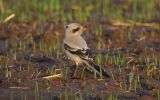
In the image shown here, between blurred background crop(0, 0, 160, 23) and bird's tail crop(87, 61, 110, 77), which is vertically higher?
bird's tail crop(87, 61, 110, 77)

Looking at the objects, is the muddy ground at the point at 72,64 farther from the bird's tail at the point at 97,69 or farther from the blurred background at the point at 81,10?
the blurred background at the point at 81,10

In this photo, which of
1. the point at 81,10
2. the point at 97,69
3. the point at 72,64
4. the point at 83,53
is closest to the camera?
the point at 97,69

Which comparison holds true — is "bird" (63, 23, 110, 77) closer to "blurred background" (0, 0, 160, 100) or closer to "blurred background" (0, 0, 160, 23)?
"blurred background" (0, 0, 160, 100)

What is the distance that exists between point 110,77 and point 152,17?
6.63m

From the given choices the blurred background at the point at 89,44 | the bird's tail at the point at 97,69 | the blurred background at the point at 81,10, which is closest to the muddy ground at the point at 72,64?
the blurred background at the point at 89,44

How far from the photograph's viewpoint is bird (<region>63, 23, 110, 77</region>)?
1124cm

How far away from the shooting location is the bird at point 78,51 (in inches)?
443

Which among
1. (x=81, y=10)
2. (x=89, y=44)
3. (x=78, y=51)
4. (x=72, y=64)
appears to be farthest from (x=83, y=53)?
(x=81, y=10)

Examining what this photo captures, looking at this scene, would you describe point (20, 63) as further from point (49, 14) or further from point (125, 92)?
point (49, 14)

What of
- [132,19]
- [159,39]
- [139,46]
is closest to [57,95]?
[139,46]

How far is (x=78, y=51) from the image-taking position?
1138 centimetres

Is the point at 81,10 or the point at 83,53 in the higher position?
the point at 83,53

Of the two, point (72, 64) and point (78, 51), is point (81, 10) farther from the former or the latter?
point (78, 51)

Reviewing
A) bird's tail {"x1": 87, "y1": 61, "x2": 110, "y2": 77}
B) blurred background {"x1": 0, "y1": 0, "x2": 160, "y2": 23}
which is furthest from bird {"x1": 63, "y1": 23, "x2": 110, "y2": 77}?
blurred background {"x1": 0, "y1": 0, "x2": 160, "y2": 23}
